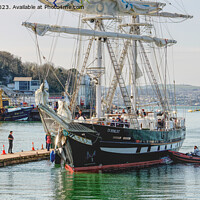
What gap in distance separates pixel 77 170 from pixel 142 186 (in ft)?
15.9

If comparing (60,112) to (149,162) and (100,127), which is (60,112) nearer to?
(100,127)

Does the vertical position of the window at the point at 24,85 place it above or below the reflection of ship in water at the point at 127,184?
above

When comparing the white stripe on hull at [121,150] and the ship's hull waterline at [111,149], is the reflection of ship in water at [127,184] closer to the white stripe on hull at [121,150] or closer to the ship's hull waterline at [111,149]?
the ship's hull waterline at [111,149]

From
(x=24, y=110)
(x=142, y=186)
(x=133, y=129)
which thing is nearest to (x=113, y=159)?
(x=133, y=129)

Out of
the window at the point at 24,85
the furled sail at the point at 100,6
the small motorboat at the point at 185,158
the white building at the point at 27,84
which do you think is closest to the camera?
the furled sail at the point at 100,6

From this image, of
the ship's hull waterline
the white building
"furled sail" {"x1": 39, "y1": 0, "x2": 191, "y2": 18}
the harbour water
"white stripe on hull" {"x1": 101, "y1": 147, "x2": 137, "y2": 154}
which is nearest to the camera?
the harbour water

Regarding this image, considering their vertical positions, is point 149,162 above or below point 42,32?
below

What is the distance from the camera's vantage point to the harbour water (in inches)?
1045

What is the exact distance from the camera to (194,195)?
27.0 m

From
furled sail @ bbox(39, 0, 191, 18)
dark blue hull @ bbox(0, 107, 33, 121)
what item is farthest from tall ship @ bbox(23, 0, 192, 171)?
dark blue hull @ bbox(0, 107, 33, 121)

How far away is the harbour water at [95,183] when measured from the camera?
26.5m

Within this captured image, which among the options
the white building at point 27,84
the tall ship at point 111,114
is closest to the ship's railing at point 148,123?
the tall ship at point 111,114

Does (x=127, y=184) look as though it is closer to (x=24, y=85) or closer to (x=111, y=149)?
(x=111, y=149)

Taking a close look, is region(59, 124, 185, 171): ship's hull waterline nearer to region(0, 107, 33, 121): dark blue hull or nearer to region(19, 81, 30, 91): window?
region(0, 107, 33, 121): dark blue hull
